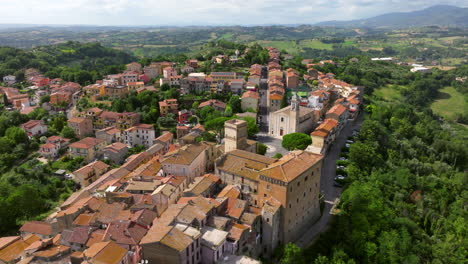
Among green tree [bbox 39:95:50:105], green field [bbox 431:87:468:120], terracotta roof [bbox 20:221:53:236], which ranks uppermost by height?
green tree [bbox 39:95:50:105]

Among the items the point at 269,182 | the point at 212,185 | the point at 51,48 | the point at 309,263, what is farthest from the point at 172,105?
the point at 51,48

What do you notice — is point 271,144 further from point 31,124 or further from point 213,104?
point 31,124

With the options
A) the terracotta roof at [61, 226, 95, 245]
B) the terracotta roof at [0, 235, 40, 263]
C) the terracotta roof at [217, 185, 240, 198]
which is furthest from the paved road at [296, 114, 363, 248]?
the terracotta roof at [0, 235, 40, 263]

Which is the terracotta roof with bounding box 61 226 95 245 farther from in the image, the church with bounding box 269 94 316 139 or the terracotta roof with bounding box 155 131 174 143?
the church with bounding box 269 94 316 139

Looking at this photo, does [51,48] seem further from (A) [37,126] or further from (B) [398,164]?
(B) [398,164]

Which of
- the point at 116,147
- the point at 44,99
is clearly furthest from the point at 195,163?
the point at 44,99

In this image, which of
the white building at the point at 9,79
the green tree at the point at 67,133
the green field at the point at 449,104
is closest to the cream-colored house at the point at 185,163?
the green tree at the point at 67,133
